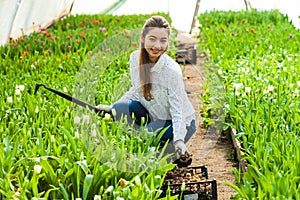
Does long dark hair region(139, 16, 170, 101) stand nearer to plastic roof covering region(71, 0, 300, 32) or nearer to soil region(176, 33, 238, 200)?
soil region(176, 33, 238, 200)

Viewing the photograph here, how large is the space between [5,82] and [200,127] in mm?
1569

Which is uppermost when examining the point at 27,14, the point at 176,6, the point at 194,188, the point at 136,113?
the point at 176,6

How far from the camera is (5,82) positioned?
205 inches

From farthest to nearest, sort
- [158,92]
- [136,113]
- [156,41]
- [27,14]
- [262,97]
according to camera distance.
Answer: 1. [27,14]
2. [262,97]
3. [136,113]
4. [158,92]
5. [156,41]

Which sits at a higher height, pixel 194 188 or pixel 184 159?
pixel 184 159

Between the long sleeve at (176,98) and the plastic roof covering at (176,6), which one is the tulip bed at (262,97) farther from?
the plastic roof covering at (176,6)

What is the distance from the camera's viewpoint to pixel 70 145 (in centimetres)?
349

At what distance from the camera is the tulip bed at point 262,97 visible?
312cm

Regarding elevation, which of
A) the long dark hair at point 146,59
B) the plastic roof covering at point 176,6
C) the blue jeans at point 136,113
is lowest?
the blue jeans at point 136,113

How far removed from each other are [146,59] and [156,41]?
188 millimetres

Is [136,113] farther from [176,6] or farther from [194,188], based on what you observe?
[176,6]

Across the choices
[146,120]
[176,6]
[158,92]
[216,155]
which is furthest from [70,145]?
[176,6]

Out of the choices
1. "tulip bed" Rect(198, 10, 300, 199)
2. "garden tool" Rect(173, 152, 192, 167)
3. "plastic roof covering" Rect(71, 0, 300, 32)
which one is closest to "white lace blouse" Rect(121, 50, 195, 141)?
"garden tool" Rect(173, 152, 192, 167)

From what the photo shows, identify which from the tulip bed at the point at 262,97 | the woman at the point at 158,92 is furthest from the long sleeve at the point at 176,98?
the tulip bed at the point at 262,97
